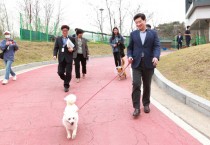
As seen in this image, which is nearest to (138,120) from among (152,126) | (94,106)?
(152,126)

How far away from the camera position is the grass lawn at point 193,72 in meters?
7.51

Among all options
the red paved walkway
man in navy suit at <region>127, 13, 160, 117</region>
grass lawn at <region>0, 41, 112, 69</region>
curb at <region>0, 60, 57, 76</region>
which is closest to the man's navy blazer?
man in navy suit at <region>127, 13, 160, 117</region>

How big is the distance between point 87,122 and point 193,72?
4.93m

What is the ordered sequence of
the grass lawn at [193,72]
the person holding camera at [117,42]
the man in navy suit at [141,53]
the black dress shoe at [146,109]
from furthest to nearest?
the person holding camera at [117,42], the grass lawn at [193,72], the black dress shoe at [146,109], the man in navy suit at [141,53]

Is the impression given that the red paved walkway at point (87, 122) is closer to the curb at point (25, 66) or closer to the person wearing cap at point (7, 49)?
the person wearing cap at point (7, 49)

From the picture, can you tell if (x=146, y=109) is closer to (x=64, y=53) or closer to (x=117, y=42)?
(x=64, y=53)

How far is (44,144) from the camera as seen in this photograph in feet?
14.6

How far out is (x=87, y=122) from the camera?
5449mm

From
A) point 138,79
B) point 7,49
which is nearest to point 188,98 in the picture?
point 138,79

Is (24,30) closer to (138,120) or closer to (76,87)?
(76,87)

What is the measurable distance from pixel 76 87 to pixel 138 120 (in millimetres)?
3795

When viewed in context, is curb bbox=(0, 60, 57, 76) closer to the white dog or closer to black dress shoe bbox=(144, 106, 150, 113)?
black dress shoe bbox=(144, 106, 150, 113)

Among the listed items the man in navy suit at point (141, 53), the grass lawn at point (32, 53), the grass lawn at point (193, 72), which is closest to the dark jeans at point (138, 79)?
the man in navy suit at point (141, 53)

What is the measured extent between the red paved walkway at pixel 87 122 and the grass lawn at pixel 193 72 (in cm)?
153
